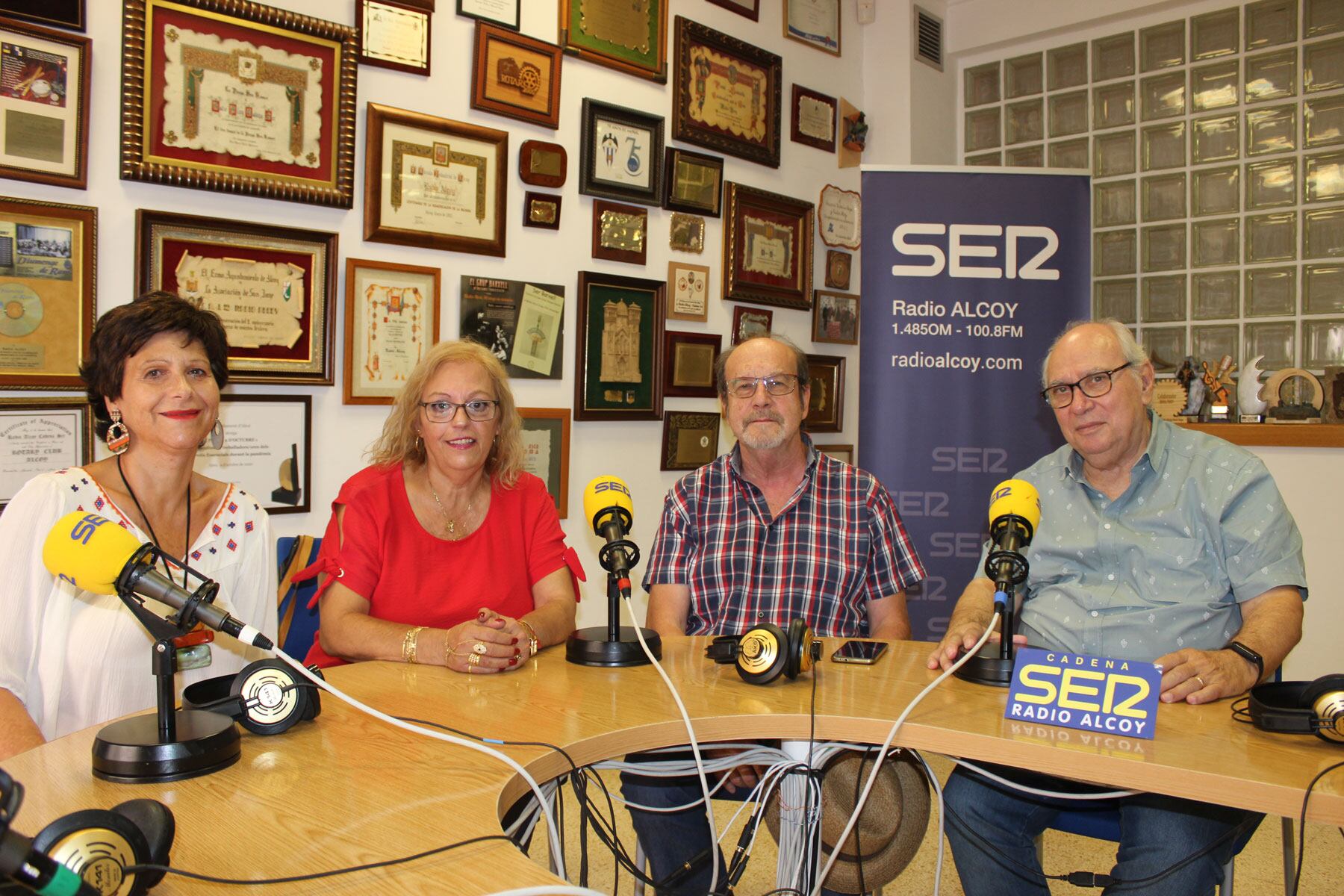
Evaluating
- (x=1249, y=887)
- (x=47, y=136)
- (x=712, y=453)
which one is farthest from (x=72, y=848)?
(x=712, y=453)

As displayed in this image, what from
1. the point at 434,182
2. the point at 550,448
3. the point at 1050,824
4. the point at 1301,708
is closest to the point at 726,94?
the point at 434,182

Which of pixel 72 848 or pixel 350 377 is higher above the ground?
pixel 350 377

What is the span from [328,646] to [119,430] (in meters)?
0.55

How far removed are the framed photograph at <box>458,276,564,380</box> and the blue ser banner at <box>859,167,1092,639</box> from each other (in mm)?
1174

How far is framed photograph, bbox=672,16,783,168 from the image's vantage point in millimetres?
3822

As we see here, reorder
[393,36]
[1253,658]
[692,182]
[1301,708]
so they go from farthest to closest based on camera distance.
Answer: [692,182] < [393,36] < [1253,658] < [1301,708]

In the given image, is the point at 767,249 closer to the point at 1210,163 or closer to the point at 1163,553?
the point at 1210,163

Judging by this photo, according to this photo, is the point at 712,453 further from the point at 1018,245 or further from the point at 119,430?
the point at 119,430

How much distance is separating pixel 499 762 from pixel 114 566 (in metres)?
0.51

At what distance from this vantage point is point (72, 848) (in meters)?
0.81

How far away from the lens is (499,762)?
49.2 inches

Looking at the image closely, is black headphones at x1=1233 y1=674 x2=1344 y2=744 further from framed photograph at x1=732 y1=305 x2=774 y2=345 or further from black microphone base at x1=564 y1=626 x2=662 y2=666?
framed photograph at x1=732 y1=305 x2=774 y2=345

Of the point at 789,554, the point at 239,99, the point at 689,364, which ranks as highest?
the point at 239,99

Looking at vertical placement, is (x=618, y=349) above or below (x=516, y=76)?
below
